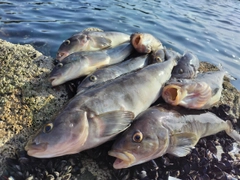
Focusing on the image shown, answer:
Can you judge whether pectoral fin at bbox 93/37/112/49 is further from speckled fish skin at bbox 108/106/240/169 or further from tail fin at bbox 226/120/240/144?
tail fin at bbox 226/120/240/144

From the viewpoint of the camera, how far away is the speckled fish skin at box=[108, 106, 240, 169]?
11.0 feet

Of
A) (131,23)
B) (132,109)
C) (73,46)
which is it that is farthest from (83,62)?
(131,23)

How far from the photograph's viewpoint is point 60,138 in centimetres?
319

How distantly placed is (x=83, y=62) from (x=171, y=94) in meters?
1.73

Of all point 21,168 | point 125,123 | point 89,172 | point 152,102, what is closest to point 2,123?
point 21,168

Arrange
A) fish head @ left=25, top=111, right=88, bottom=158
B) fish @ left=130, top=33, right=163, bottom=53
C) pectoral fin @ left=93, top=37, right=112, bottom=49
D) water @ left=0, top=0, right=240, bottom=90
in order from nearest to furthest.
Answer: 1. fish head @ left=25, top=111, right=88, bottom=158
2. fish @ left=130, top=33, right=163, bottom=53
3. pectoral fin @ left=93, top=37, right=112, bottom=49
4. water @ left=0, top=0, right=240, bottom=90

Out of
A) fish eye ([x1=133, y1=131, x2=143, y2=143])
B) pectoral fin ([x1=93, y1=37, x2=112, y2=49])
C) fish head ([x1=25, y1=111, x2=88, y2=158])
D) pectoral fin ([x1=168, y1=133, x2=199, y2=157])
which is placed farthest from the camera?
pectoral fin ([x1=93, y1=37, x2=112, y2=49])


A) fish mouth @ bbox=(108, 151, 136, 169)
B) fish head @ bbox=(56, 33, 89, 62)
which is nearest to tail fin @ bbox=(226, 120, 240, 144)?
fish mouth @ bbox=(108, 151, 136, 169)

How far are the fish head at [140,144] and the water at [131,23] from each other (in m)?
5.94

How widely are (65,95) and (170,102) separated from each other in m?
1.74

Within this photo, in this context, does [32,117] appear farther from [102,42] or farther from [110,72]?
[102,42]

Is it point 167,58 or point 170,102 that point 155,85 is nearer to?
point 170,102

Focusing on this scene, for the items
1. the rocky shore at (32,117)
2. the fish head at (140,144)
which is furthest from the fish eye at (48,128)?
the fish head at (140,144)

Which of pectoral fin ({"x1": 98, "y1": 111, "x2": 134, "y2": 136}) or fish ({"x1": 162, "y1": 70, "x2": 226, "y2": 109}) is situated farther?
fish ({"x1": 162, "y1": 70, "x2": 226, "y2": 109})
